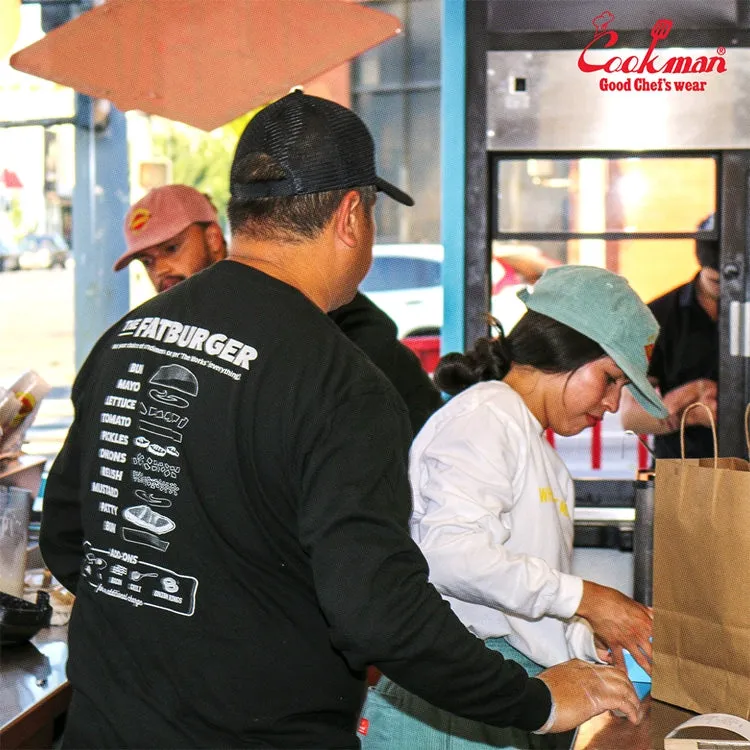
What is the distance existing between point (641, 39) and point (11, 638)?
7.47 feet

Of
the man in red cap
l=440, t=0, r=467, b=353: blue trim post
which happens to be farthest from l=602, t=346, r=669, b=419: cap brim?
l=440, t=0, r=467, b=353: blue trim post

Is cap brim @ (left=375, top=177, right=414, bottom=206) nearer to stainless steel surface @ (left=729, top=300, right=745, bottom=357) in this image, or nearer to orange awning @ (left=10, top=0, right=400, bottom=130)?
orange awning @ (left=10, top=0, right=400, bottom=130)

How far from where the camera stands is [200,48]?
9.99 ft

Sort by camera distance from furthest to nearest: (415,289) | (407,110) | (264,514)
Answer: (407,110) < (415,289) < (264,514)

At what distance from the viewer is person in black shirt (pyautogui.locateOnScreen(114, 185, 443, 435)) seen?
2574 millimetres

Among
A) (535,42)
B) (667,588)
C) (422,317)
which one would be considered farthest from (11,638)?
(422,317)

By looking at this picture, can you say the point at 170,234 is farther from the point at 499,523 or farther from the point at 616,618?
the point at 616,618

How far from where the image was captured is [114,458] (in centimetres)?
115

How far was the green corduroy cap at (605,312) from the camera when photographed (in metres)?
1.66

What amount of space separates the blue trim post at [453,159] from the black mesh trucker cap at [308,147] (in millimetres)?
1911

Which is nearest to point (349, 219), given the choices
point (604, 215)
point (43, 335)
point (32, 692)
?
point (32, 692)

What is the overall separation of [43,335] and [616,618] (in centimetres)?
266

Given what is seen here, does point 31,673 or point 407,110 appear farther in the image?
point 407,110

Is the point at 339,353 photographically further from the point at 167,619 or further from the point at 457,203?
the point at 457,203
